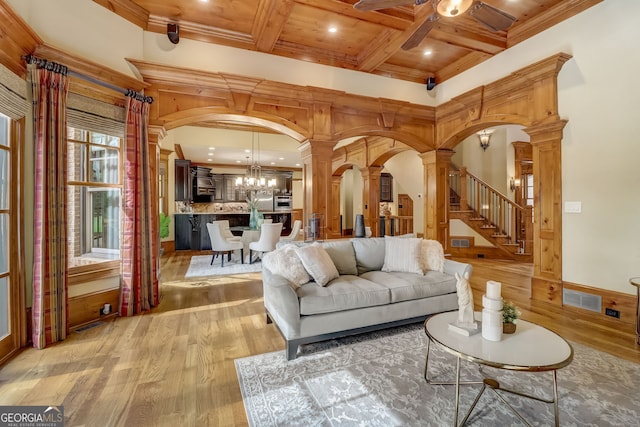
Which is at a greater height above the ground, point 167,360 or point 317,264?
point 317,264

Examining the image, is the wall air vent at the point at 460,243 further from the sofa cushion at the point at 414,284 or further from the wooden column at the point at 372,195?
the sofa cushion at the point at 414,284

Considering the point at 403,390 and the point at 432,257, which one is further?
the point at 432,257

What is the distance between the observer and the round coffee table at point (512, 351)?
1.49 metres

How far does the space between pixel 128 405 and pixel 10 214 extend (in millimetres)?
2039

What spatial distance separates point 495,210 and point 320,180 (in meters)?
4.73

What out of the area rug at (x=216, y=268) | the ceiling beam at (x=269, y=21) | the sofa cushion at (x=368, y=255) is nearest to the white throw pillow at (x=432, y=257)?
the sofa cushion at (x=368, y=255)

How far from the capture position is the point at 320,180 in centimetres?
457

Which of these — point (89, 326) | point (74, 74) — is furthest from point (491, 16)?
point (89, 326)

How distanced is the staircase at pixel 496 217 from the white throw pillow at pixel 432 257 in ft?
12.7

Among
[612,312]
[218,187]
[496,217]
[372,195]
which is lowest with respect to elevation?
[612,312]

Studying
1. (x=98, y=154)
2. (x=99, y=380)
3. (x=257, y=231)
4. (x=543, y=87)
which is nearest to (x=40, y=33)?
(x=98, y=154)

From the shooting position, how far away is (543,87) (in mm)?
3695

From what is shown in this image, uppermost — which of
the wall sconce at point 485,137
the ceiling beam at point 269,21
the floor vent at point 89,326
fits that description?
the ceiling beam at point 269,21

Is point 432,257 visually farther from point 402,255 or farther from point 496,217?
point 496,217
